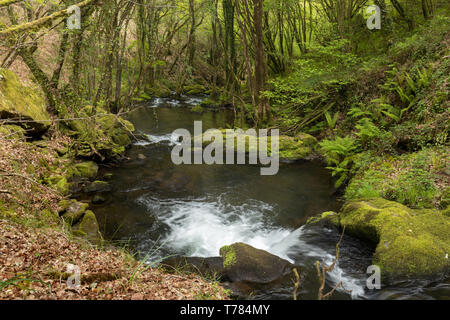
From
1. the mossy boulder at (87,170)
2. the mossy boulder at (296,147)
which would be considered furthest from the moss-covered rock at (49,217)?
the mossy boulder at (296,147)

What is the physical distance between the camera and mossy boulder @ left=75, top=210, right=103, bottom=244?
5.90 meters

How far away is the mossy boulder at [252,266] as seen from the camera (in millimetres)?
5055

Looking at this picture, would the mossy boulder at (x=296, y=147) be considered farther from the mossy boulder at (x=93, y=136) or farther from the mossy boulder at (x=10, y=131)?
the mossy boulder at (x=10, y=131)

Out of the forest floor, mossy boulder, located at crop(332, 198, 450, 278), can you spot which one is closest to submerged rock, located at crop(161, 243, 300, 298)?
the forest floor

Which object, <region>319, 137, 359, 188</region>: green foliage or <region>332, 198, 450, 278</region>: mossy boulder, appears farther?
<region>319, 137, 359, 188</region>: green foliage

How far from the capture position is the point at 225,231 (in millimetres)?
7207

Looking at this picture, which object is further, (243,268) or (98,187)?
(98,187)

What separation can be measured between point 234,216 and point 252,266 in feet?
9.20

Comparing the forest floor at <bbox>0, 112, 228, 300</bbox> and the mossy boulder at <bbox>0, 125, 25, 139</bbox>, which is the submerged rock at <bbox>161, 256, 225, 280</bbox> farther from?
the mossy boulder at <bbox>0, 125, 25, 139</bbox>

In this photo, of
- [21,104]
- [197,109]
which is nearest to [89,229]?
[21,104]

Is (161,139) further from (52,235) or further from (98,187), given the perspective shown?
(52,235)

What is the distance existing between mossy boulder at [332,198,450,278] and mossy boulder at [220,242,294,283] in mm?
1644

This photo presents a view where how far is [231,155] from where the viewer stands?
12258mm
